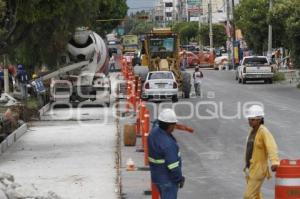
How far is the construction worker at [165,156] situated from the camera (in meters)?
10.5

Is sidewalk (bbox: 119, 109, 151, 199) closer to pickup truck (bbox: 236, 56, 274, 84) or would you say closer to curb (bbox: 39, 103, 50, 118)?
curb (bbox: 39, 103, 50, 118)

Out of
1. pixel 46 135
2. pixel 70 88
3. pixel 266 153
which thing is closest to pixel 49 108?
pixel 70 88

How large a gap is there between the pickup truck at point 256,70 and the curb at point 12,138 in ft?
86.4

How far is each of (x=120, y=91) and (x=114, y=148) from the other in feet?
73.2

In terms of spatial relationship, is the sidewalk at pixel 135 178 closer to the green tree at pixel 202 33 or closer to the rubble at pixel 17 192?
the rubble at pixel 17 192

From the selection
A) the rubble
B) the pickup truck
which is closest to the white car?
the pickup truck

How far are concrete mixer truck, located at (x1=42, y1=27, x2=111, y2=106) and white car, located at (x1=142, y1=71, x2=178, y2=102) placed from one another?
1.86 metres

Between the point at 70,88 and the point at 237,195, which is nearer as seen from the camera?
the point at 237,195

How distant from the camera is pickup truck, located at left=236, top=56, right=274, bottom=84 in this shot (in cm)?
5112

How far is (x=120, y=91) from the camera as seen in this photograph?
44.1m

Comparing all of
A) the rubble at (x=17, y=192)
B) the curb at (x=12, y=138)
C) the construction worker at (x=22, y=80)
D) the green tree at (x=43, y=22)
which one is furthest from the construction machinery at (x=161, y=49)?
the rubble at (x=17, y=192)

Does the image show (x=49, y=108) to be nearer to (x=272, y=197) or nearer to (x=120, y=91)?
(x=120, y=91)

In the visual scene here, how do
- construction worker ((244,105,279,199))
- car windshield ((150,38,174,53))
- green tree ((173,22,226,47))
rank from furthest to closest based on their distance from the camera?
1. green tree ((173,22,226,47))
2. car windshield ((150,38,174,53))
3. construction worker ((244,105,279,199))

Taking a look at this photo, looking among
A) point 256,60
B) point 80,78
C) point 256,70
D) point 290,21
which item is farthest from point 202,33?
point 80,78
